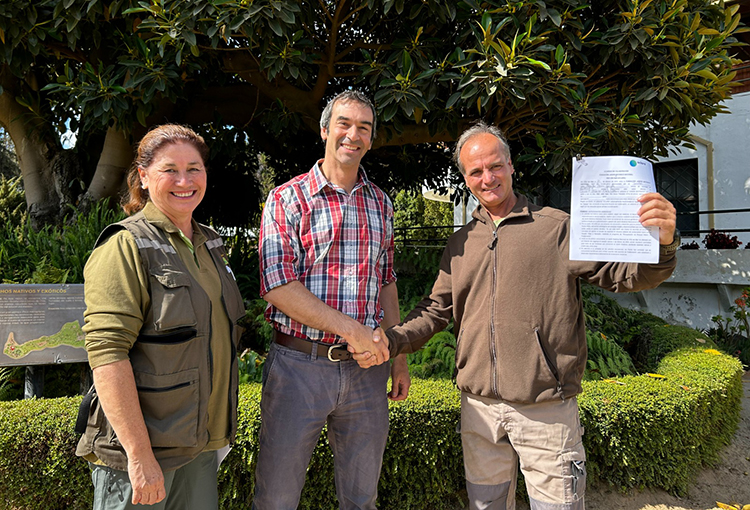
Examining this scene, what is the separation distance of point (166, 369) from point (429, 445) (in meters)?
2.03

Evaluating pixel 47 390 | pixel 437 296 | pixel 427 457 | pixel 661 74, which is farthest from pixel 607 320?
pixel 47 390

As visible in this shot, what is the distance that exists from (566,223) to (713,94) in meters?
3.65

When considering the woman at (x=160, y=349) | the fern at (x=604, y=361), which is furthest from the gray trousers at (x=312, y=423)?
the fern at (x=604, y=361)

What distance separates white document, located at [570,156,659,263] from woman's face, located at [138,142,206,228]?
1.58 m

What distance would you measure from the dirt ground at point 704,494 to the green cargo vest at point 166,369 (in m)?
2.73

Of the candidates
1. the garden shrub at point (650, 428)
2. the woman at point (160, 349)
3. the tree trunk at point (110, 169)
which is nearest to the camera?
the woman at point (160, 349)

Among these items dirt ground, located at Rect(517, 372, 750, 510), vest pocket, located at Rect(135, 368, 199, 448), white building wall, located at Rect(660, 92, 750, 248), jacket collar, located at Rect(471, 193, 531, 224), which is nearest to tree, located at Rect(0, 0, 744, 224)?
jacket collar, located at Rect(471, 193, 531, 224)

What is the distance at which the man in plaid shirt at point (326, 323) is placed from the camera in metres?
2.18

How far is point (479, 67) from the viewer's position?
3.57 m

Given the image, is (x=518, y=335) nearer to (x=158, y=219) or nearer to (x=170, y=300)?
(x=170, y=300)

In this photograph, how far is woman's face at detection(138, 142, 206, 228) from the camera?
1.92 metres

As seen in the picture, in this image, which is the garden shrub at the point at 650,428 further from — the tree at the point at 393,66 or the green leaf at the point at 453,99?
the green leaf at the point at 453,99

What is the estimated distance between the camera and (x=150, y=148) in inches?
76.2

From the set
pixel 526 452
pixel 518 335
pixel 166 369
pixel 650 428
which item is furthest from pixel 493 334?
pixel 650 428
